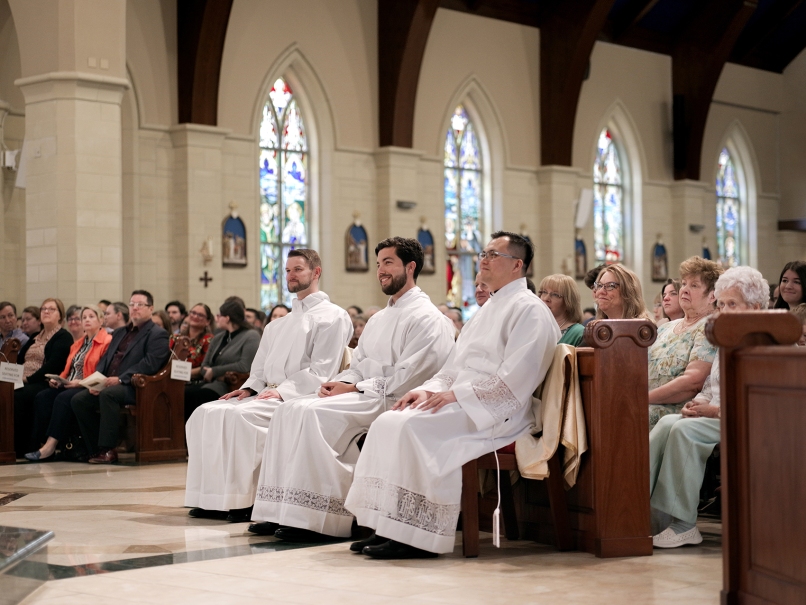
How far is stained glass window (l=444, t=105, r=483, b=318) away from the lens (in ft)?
55.4

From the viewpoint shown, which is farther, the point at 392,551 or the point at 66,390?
the point at 66,390

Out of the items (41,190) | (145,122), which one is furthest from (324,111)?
(41,190)

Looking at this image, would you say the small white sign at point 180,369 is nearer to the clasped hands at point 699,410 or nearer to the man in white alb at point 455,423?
the man in white alb at point 455,423

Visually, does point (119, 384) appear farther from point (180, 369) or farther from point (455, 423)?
point (455, 423)

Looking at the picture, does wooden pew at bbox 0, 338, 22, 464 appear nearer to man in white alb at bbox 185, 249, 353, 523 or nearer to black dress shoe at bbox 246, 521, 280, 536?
man in white alb at bbox 185, 249, 353, 523

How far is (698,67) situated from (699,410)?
15.0 meters

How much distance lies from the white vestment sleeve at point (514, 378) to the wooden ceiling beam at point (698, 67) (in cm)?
1466

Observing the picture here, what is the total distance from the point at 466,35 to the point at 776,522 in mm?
14060

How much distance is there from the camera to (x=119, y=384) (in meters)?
8.78

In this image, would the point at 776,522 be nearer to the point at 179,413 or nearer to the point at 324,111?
the point at 179,413

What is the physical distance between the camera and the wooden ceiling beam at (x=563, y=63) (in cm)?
1656

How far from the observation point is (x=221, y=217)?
14.1 m

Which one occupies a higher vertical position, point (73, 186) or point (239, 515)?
point (73, 186)

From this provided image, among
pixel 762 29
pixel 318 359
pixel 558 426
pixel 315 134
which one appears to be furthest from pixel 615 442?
pixel 762 29
